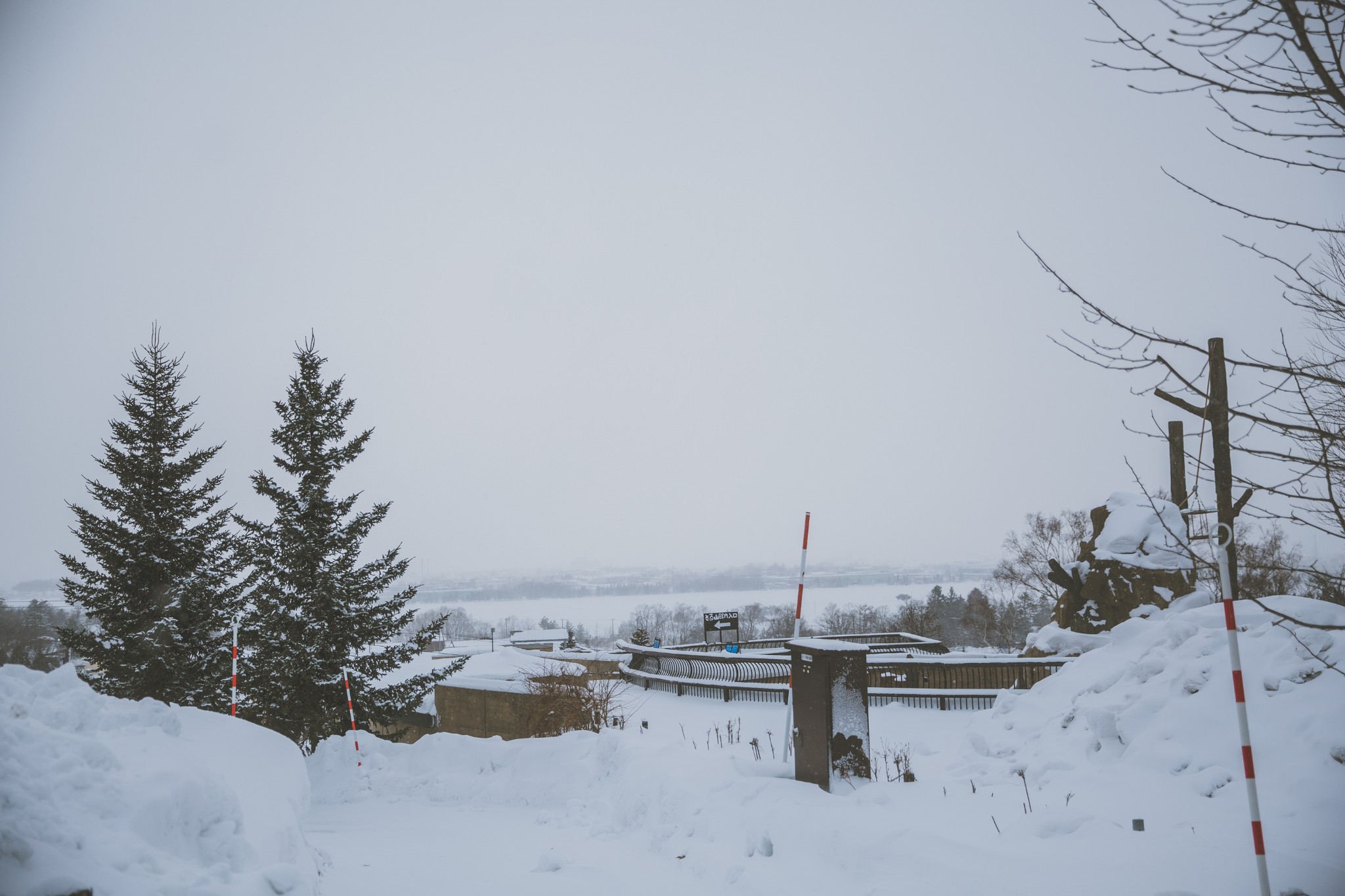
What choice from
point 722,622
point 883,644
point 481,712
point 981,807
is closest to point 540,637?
point 481,712

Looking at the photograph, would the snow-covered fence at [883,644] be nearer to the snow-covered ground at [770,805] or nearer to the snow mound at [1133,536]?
the snow mound at [1133,536]

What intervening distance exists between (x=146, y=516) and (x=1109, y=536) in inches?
910

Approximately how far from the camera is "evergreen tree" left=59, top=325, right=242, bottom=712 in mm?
17562

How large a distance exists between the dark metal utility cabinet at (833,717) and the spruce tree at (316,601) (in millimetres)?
14222

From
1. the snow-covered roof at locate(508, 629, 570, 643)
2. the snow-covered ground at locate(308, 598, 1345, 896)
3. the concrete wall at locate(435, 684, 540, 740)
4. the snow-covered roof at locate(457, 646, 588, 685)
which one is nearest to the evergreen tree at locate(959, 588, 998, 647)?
the snow-covered roof at locate(508, 629, 570, 643)

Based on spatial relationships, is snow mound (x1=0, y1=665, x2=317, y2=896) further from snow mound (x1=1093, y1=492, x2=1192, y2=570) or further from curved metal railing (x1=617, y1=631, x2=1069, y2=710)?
snow mound (x1=1093, y1=492, x2=1192, y2=570)

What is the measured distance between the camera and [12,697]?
4.46 meters

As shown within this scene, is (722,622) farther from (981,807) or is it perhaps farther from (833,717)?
(981,807)

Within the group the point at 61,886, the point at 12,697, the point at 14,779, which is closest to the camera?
the point at 61,886

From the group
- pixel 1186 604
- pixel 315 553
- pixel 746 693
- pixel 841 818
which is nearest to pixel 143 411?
pixel 315 553

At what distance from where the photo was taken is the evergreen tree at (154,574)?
57.6ft

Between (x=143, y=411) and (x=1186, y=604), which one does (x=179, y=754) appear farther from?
(x=143, y=411)

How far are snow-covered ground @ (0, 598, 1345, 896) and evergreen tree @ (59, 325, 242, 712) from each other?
1001 cm

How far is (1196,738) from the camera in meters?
7.09
